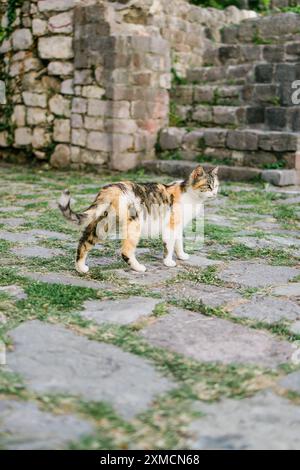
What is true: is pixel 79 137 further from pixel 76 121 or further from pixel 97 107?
pixel 97 107

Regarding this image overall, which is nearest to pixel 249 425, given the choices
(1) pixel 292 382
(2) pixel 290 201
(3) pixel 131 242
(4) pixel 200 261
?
(1) pixel 292 382

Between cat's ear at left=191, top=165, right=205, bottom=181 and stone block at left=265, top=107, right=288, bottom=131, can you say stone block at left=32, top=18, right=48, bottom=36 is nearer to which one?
stone block at left=265, top=107, right=288, bottom=131

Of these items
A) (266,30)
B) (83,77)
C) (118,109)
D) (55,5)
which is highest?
(55,5)

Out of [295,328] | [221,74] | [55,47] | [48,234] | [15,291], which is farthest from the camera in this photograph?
[221,74]

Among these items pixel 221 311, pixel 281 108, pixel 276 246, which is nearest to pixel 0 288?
pixel 221 311

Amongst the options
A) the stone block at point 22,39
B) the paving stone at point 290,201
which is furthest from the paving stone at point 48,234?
the stone block at point 22,39

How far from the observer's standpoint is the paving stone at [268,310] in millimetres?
2777

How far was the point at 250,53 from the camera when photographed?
30.9ft

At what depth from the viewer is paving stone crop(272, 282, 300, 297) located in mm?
3188

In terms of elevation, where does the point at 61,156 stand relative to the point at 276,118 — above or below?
below

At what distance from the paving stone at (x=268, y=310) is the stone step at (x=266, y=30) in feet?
23.7

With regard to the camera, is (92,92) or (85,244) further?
(92,92)

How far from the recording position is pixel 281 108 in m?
7.84

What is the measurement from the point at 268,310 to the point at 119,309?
732 mm
